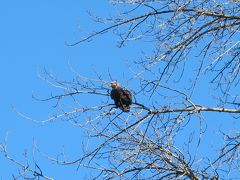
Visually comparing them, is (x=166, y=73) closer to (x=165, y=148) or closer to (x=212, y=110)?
(x=212, y=110)

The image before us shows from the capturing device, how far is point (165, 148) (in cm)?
484

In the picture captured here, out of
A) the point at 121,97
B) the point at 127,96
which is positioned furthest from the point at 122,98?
the point at 127,96

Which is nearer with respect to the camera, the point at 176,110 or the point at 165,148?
the point at 176,110

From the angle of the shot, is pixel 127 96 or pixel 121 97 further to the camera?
pixel 127 96

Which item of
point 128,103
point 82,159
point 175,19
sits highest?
point 175,19

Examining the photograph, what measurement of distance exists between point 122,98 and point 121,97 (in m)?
0.04

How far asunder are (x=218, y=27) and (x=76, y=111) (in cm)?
142

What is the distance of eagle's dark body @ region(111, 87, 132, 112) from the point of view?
430 cm

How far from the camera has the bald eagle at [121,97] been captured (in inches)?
169

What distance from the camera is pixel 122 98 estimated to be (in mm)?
4312

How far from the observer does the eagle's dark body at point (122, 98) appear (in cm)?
430

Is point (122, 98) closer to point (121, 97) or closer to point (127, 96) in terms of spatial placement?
point (121, 97)

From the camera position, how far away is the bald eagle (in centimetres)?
430

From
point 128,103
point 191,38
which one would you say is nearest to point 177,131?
point 128,103
